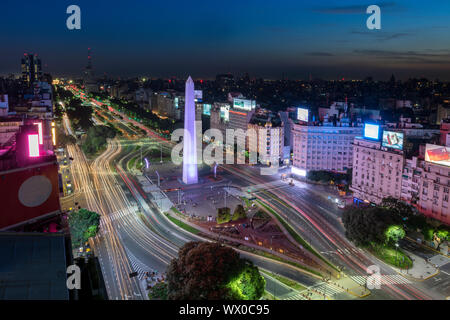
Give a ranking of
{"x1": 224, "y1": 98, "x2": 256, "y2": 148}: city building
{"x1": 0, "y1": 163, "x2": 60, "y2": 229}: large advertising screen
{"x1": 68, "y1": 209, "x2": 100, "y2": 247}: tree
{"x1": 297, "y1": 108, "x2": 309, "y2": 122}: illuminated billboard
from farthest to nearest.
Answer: {"x1": 224, "y1": 98, "x2": 256, "y2": 148}: city building
{"x1": 297, "y1": 108, "x2": 309, "y2": 122}: illuminated billboard
{"x1": 68, "y1": 209, "x2": 100, "y2": 247}: tree
{"x1": 0, "y1": 163, "x2": 60, "y2": 229}: large advertising screen

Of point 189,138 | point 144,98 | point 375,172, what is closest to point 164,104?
point 144,98

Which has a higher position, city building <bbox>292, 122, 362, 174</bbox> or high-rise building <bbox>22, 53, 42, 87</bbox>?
high-rise building <bbox>22, 53, 42, 87</bbox>

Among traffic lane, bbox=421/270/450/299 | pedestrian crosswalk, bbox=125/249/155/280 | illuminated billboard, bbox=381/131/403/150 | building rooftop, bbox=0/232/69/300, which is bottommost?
traffic lane, bbox=421/270/450/299

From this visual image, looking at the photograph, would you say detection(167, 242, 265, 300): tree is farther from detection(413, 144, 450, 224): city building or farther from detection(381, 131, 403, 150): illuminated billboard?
detection(381, 131, 403, 150): illuminated billboard

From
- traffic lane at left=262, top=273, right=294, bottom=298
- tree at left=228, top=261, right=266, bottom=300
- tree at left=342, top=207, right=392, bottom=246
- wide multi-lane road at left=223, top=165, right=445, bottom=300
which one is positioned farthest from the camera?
tree at left=342, top=207, right=392, bottom=246

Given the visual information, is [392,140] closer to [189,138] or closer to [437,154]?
[437,154]

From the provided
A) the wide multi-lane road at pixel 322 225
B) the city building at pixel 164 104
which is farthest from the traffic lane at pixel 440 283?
the city building at pixel 164 104

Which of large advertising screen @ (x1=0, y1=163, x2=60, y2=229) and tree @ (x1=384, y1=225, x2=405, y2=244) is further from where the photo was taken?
tree @ (x1=384, y1=225, x2=405, y2=244)

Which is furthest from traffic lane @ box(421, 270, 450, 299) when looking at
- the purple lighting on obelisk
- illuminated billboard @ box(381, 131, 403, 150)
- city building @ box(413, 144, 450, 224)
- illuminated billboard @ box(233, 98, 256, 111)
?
illuminated billboard @ box(233, 98, 256, 111)
